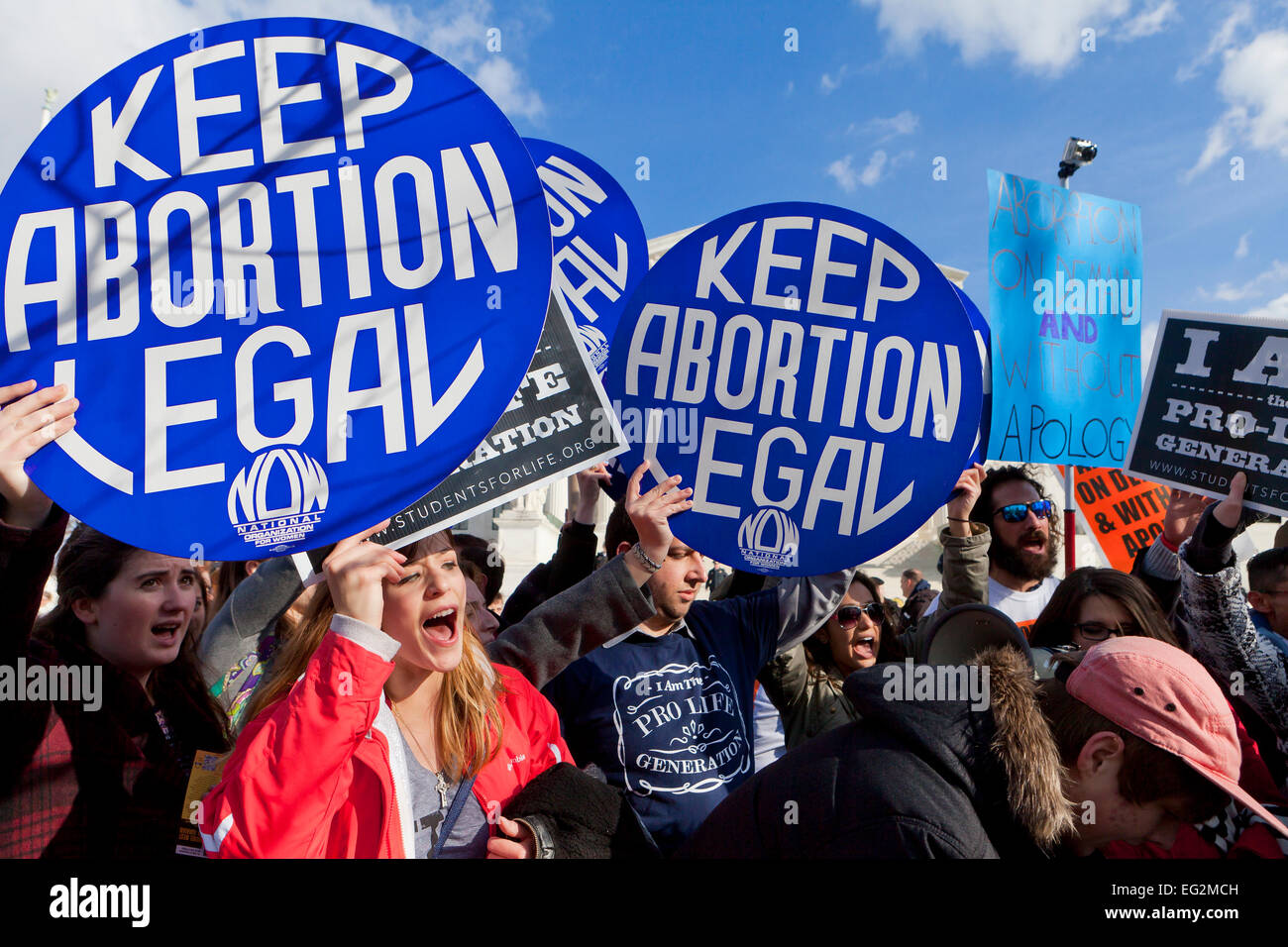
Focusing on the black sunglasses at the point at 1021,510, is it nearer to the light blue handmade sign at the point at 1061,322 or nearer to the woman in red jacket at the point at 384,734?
the light blue handmade sign at the point at 1061,322

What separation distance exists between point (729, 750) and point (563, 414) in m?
1.16

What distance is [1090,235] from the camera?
4285mm

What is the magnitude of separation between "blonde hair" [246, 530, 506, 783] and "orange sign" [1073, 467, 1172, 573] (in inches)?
147

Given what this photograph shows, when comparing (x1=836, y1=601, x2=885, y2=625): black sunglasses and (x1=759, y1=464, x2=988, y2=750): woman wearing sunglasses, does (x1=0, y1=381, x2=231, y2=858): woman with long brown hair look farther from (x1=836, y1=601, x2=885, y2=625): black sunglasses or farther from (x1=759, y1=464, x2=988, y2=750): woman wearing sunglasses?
(x1=836, y1=601, x2=885, y2=625): black sunglasses

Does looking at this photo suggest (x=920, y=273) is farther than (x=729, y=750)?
No

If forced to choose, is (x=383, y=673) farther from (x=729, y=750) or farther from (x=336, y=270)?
(x=729, y=750)

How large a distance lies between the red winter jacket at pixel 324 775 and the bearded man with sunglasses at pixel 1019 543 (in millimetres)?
2508

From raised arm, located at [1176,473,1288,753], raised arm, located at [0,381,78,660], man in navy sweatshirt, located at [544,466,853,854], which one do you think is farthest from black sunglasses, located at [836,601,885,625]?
raised arm, located at [0,381,78,660]

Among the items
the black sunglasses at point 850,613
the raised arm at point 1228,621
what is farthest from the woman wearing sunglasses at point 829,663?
the raised arm at point 1228,621

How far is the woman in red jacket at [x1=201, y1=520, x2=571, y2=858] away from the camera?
4.84 feet

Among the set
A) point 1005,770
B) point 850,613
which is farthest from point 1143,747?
point 850,613

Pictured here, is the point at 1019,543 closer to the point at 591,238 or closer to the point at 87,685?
the point at 591,238

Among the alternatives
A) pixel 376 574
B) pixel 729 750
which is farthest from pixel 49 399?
pixel 729 750
